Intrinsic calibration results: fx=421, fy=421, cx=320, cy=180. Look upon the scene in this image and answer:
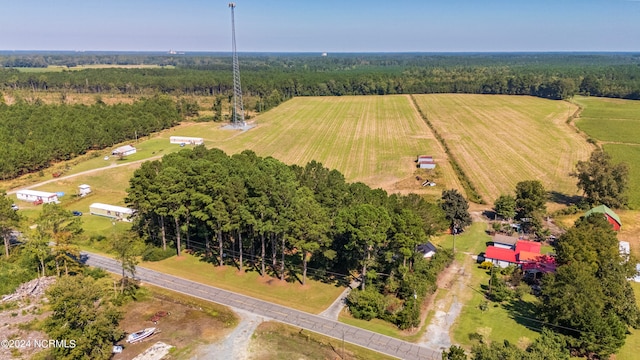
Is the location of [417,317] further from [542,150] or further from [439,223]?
[542,150]

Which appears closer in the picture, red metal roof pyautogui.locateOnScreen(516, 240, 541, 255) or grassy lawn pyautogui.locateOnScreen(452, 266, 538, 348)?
grassy lawn pyautogui.locateOnScreen(452, 266, 538, 348)

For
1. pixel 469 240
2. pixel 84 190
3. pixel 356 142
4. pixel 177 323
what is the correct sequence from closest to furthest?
pixel 177 323
pixel 469 240
pixel 84 190
pixel 356 142

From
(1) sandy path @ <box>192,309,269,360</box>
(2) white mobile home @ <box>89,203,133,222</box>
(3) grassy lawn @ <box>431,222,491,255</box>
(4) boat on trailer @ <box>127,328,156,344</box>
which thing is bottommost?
(1) sandy path @ <box>192,309,269,360</box>

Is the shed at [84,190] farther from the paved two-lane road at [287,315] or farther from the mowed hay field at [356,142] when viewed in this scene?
the mowed hay field at [356,142]

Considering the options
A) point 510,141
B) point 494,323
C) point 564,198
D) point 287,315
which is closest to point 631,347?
point 494,323

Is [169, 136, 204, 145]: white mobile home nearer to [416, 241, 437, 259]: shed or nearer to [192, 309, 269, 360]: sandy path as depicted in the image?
[416, 241, 437, 259]: shed

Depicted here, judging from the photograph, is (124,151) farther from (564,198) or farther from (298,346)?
(564,198)

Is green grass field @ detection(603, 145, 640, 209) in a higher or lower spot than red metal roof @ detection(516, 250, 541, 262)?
higher

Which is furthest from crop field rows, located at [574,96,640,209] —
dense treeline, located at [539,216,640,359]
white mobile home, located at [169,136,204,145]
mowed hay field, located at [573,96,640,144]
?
white mobile home, located at [169,136,204,145]
